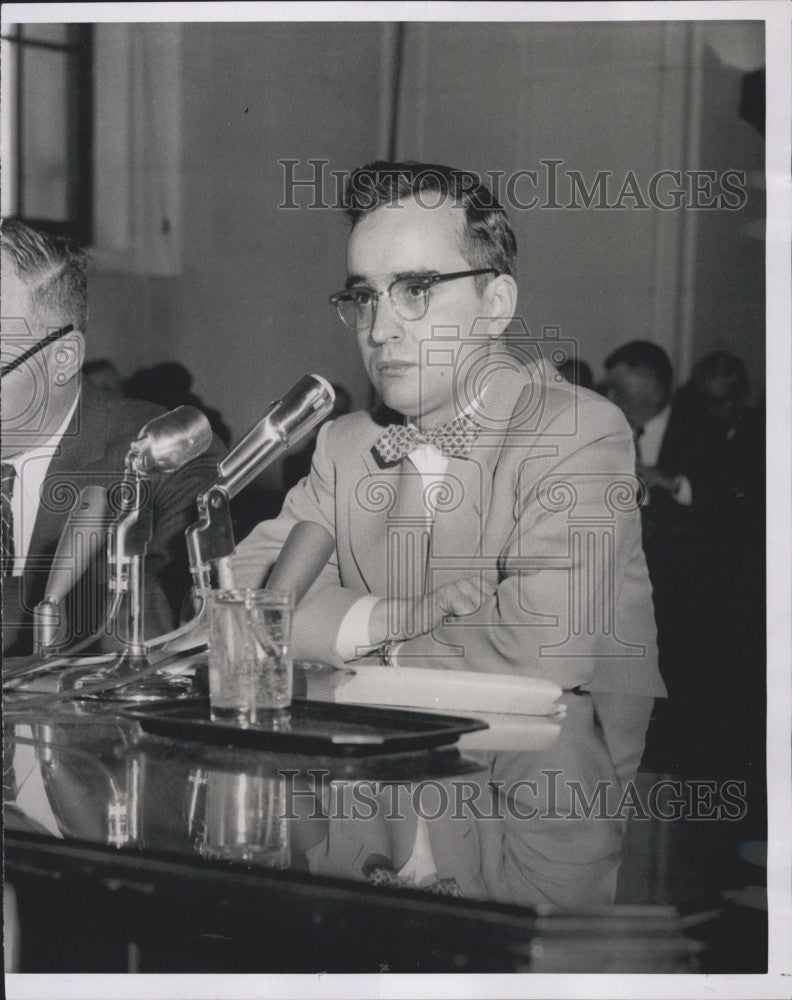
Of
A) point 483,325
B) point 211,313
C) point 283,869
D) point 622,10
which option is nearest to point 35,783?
point 283,869

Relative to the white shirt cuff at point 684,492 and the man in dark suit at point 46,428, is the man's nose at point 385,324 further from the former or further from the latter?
the white shirt cuff at point 684,492

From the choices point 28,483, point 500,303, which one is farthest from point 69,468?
point 500,303

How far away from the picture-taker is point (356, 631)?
57.8 inches

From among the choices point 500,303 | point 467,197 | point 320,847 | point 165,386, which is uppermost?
point 467,197

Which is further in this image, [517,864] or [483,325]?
[483,325]

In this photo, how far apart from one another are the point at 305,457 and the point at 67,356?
359 mm

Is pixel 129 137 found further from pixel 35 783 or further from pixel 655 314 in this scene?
pixel 35 783

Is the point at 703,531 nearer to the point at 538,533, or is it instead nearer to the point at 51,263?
the point at 538,533

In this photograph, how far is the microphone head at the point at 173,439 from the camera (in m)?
1.52

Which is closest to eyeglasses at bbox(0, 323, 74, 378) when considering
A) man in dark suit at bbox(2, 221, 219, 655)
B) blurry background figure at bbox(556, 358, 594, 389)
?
man in dark suit at bbox(2, 221, 219, 655)

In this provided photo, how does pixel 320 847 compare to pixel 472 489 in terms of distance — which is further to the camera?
pixel 472 489

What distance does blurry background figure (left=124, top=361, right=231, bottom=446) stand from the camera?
5.02 feet

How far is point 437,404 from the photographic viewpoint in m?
1.52

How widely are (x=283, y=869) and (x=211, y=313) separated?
2.59 ft
